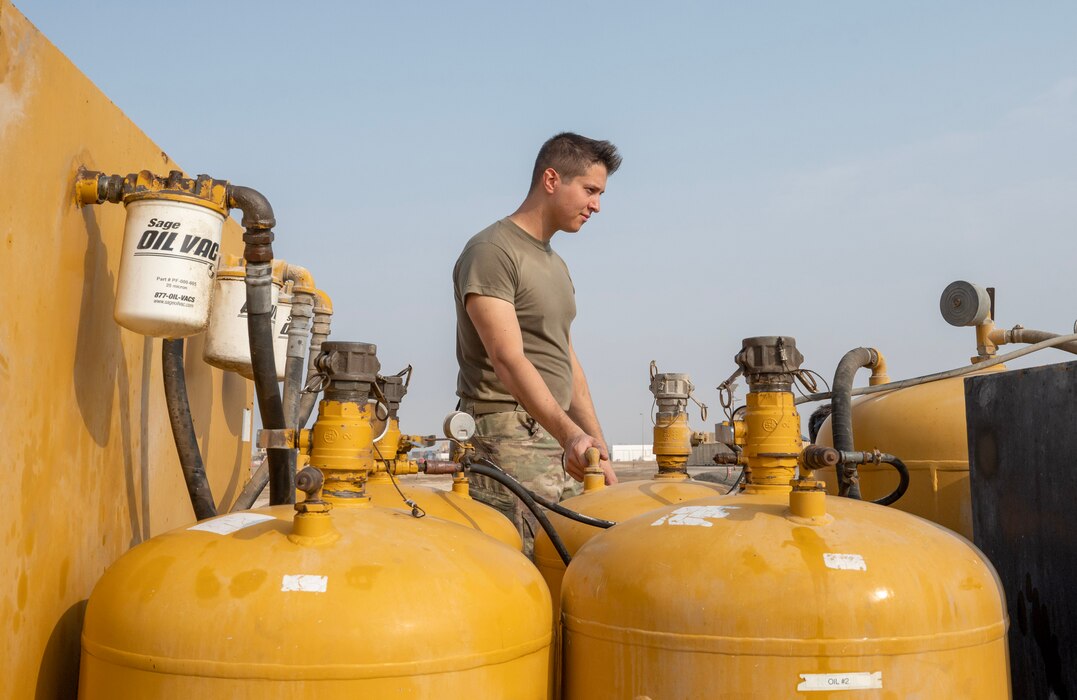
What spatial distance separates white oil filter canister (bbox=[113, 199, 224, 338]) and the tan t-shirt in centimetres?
110

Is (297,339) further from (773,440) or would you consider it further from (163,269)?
(773,440)

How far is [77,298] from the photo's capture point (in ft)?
6.34

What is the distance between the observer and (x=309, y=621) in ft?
4.62

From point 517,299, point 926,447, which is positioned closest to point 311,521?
point 517,299

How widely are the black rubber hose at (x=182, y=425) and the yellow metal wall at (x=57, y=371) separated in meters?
0.07

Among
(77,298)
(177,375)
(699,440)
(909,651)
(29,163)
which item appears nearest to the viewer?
(909,651)

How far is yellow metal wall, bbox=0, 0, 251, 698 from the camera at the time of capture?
1653 millimetres

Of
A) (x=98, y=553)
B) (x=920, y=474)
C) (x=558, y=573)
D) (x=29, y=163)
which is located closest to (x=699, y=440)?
(x=920, y=474)

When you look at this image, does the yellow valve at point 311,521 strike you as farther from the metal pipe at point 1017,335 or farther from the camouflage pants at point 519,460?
the metal pipe at point 1017,335

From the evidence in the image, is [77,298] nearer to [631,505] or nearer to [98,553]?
[98,553]

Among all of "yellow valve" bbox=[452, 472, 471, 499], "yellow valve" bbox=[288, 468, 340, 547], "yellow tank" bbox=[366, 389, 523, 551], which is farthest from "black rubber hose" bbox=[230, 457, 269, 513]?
"yellow valve" bbox=[288, 468, 340, 547]

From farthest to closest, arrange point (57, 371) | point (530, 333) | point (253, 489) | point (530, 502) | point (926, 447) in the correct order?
point (530, 333)
point (926, 447)
point (253, 489)
point (530, 502)
point (57, 371)

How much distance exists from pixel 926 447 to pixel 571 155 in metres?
1.52

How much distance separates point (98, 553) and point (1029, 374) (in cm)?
209
